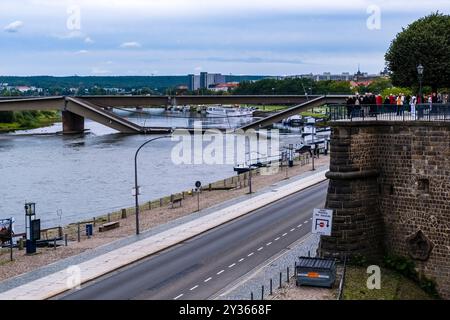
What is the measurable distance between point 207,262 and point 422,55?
33.9 metres

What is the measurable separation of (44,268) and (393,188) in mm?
15987

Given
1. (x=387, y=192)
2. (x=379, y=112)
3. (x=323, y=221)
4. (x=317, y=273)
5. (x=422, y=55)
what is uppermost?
(x=422, y=55)

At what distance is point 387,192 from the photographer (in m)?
28.7

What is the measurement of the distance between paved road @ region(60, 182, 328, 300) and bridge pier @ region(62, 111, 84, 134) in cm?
9628

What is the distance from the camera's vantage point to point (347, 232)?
28484 millimetres

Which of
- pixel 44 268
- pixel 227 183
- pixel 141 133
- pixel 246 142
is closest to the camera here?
pixel 44 268

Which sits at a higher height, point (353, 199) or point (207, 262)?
point (353, 199)

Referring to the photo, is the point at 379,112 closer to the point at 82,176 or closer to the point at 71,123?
the point at 82,176

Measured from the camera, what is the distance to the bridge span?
12825 centimetres

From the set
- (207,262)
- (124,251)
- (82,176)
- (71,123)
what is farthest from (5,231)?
(71,123)

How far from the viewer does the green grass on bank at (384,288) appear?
2542cm

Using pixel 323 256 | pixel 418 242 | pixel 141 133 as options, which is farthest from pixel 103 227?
pixel 141 133
